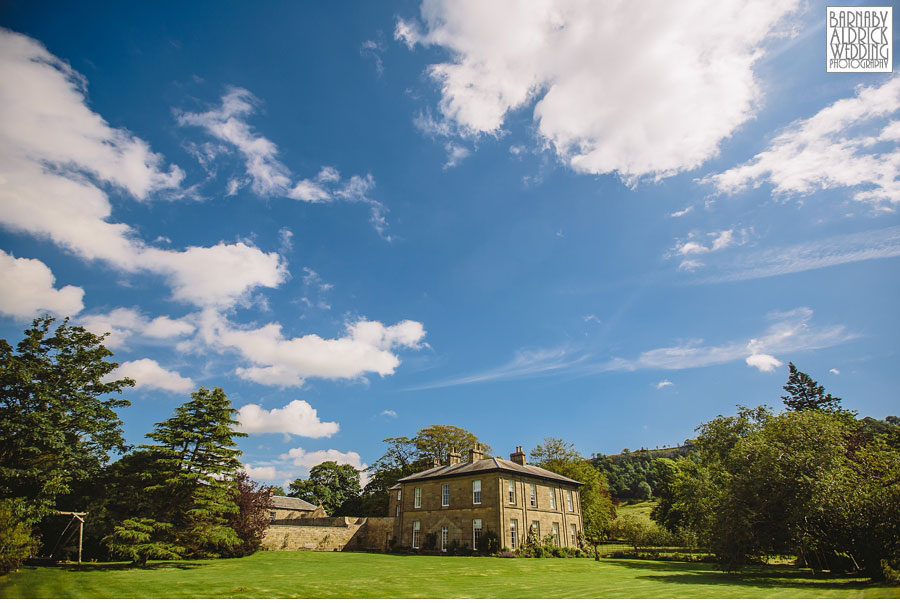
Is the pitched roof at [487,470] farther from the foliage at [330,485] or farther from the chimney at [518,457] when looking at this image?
the foliage at [330,485]

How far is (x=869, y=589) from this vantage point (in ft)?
45.6

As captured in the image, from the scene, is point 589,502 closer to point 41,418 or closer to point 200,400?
point 200,400

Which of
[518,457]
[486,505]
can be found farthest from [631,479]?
[486,505]

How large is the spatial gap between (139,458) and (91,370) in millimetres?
5997

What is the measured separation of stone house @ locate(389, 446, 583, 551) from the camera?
3312 cm

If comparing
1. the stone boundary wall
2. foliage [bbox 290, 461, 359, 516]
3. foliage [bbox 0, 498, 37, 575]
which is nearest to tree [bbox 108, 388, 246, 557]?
foliage [bbox 0, 498, 37, 575]

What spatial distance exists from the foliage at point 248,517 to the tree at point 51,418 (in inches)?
340

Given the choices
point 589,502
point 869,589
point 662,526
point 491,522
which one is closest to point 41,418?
point 491,522

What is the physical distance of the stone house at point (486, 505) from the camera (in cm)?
3312

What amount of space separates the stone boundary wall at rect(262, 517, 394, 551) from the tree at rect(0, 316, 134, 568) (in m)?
17.0

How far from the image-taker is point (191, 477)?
21.8m

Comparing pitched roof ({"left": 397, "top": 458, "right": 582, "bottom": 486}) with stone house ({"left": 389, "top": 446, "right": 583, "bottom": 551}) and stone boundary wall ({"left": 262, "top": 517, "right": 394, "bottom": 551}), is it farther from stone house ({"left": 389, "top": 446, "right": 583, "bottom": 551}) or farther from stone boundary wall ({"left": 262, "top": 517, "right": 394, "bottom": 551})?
stone boundary wall ({"left": 262, "top": 517, "right": 394, "bottom": 551})

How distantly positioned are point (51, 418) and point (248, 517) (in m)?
13.5

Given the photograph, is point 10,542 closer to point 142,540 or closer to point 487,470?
point 142,540
